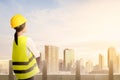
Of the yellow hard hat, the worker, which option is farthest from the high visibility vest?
the yellow hard hat

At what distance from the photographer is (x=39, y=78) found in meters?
13.2

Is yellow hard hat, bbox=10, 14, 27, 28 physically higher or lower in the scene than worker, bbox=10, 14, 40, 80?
higher

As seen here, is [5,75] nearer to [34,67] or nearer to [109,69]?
[109,69]

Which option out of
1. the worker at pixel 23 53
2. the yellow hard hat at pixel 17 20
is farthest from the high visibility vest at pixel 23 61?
the yellow hard hat at pixel 17 20

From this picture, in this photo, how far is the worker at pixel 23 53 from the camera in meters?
4.73

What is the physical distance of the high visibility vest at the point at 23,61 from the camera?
473 cm

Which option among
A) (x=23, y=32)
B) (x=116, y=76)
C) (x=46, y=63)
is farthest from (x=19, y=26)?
(x=116, y=76)

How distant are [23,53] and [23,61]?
0.11 m

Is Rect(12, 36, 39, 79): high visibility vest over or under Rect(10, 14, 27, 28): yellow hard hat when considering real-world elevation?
under

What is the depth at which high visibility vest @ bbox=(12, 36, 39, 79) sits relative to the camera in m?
4.73

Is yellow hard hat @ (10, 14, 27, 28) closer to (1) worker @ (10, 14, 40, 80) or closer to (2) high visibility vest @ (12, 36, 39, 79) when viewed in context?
(1) worker @ (10, 14, 40, 80)

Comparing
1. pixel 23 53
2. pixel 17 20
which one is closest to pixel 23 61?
pixel 23 53

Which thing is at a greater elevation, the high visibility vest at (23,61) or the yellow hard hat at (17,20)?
the yellow hard hat at (17,20)

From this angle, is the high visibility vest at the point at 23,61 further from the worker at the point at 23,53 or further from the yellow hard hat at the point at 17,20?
the yellow hard hat at the point at 17,20
